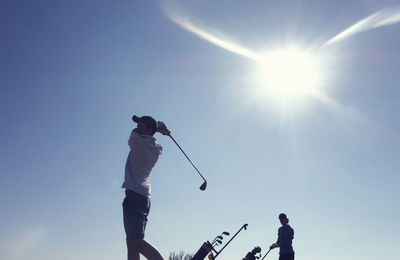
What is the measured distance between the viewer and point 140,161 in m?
5.11

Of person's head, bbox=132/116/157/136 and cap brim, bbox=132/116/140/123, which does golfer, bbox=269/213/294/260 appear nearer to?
person's head, bbox=132/116/157/136

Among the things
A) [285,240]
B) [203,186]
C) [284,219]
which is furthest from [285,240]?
[203,186]

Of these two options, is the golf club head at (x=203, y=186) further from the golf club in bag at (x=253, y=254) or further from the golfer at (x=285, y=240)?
the golfer at (x=285, y=240)

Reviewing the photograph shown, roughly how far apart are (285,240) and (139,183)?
750 centimetres

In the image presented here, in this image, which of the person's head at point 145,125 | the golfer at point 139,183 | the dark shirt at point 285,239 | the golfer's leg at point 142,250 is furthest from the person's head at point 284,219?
the golfer's leg at point 142,250

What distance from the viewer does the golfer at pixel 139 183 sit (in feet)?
14.5

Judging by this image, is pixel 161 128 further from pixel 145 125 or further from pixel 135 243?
pixel 135 243

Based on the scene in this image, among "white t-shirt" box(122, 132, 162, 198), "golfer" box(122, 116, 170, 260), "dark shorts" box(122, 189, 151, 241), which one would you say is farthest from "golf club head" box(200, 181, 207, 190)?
"dark shorts" box(122, 189, 151, 241)

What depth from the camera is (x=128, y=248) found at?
14.7 feet

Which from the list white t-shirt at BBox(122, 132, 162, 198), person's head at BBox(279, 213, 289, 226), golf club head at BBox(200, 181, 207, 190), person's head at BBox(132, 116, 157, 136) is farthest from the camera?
person's head at BBox(279, 213, 289, 226)

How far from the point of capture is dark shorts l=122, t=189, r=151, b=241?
14.7 ft

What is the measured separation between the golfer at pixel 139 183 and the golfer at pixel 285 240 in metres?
7.05

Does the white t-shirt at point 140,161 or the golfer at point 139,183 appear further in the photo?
the white t-shirt at point 140,161

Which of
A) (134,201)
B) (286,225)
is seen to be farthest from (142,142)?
(286,225)
